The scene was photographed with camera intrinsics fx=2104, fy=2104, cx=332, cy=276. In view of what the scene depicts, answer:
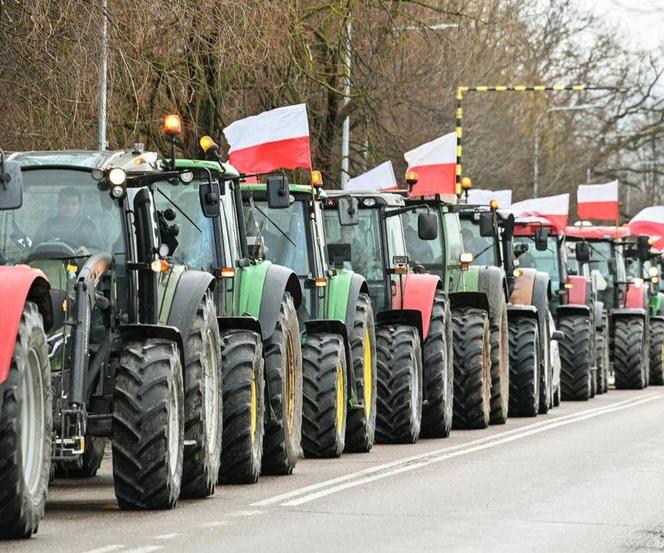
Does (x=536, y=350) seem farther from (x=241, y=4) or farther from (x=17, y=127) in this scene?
(x=17, y=127)

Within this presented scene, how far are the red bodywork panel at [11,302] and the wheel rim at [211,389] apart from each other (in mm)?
2720

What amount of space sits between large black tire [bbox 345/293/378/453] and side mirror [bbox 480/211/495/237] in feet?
18.3

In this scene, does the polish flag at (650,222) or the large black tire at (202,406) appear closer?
the large black tire at (202,406)

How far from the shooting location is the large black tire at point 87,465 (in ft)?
50.4

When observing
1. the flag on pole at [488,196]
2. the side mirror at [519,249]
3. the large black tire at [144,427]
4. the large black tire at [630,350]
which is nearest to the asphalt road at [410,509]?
the large black tire at [144,427]

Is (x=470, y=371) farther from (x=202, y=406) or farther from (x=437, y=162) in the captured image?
(x=202, y=406)

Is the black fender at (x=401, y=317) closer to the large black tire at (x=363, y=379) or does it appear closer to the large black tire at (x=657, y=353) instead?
the large black tire at (x=363, y=379)

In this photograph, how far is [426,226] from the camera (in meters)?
20.6

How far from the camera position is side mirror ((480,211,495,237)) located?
24.0 meters

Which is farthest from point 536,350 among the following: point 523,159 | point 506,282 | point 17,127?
point 523,159

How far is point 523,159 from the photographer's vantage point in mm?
58875

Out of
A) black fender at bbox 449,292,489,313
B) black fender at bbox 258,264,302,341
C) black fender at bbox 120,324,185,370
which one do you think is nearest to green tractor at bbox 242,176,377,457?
black fender at bbox 258,264,302,341

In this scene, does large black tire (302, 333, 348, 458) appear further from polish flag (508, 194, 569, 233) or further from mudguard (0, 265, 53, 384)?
polish flag (508, 194, 569, 233)

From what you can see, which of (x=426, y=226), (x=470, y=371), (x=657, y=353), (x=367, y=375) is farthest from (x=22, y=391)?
(x=657, y=353)
